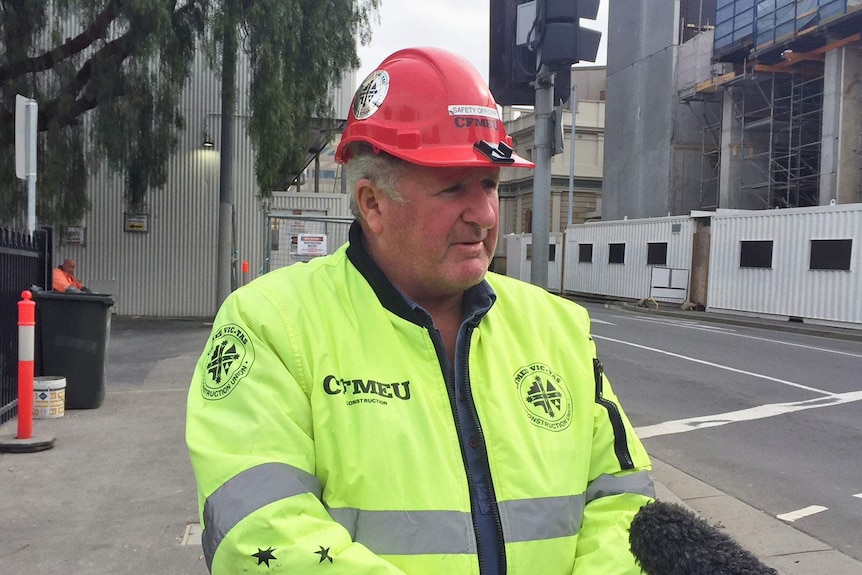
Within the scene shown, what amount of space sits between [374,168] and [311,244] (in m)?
8.60

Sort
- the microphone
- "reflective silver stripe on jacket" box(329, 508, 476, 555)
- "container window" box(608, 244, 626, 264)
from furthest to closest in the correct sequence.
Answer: "container window" box(608, 244, 626, 264)
"reflective silver stripe on jacket" box(329, 508, 476, 555)
the microphone

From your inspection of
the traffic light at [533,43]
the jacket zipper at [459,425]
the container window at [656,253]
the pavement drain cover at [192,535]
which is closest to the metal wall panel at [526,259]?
the container window at [656,253]

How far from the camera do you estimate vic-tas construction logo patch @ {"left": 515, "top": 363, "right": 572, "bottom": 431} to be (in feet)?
5.61

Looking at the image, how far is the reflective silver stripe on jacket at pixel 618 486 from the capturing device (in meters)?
1.74

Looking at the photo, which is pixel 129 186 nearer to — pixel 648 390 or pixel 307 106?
pixel 307 106

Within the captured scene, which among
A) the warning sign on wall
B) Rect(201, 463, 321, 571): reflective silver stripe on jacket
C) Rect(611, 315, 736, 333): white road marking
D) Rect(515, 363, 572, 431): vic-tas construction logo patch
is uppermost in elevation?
the warning sign on wall

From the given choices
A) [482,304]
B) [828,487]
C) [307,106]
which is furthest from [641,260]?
[482,304]

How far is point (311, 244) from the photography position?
10.2 meters

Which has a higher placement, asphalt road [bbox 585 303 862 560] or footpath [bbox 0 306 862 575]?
footpath [bbox 0 306 862 575]

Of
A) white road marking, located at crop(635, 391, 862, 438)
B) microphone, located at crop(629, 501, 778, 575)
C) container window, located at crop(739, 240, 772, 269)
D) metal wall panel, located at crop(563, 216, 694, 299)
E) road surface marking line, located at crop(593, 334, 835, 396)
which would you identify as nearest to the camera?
microphone, located at crop(629, 501, 778, 575)

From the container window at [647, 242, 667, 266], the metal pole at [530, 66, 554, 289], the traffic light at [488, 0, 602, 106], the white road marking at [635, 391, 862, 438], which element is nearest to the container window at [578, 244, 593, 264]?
the container window at [647, 242, 667, 266]

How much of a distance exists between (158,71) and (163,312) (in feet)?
19.0

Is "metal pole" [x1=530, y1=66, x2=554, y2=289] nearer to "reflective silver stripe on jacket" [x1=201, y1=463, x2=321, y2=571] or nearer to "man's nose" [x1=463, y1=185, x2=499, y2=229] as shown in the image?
"man's nose" [x1=463, y1=185, x2=499, y2=229]

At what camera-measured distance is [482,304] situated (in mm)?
1838
